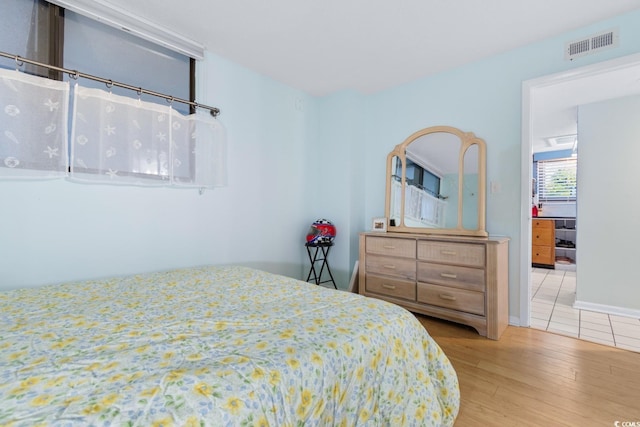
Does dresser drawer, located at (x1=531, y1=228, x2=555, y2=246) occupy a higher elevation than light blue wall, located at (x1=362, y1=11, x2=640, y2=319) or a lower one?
lower

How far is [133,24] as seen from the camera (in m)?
2.03

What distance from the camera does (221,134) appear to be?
2.55 meters

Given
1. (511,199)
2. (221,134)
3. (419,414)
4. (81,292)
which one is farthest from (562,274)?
(81,292)

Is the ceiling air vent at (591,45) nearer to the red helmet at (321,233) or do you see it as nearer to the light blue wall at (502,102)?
the light blue wall at (502,102)

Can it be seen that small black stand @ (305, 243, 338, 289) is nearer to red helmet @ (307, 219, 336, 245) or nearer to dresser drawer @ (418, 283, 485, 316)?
red helmet @ (307, 219, 336, 245)

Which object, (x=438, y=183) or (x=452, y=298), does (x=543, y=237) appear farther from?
(x=452, y=298)

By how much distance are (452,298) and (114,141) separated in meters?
2.75

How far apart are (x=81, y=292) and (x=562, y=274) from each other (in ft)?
19.4

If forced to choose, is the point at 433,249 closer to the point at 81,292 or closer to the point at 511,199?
the point at 511,199

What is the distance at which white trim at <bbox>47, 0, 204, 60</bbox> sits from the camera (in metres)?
1.83

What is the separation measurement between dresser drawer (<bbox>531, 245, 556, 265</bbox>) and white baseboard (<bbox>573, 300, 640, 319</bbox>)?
2.53 meters

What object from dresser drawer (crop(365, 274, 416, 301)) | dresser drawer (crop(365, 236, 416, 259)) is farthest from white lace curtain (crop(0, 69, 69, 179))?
dresser drawer (crop(365, 274, 416, 301))

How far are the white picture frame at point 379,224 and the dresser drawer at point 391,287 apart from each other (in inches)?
20.5

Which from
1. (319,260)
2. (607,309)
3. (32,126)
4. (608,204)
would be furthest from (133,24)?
(607,309)
